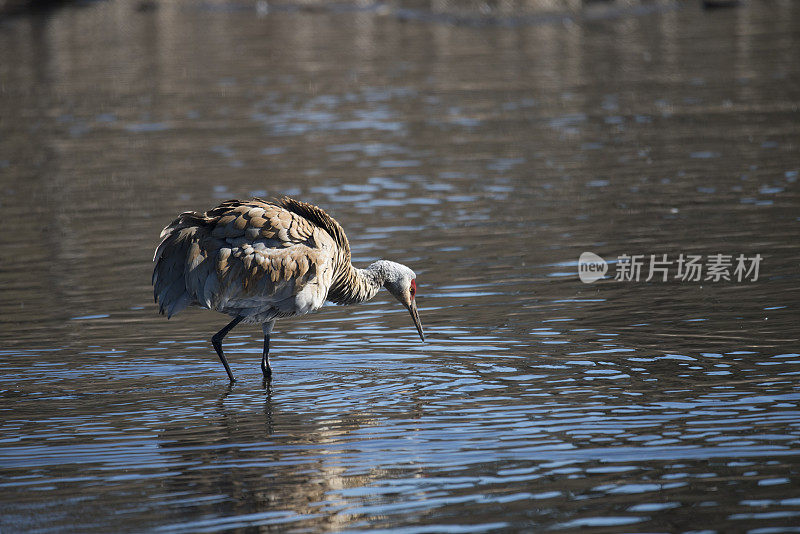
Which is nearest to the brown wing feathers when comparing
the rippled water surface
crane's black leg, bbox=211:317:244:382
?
crane's black leg, bbox=211:317:244:382

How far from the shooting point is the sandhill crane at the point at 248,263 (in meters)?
10.3

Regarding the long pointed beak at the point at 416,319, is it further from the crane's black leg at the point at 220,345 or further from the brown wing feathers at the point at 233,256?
the crane's black leg at the point at 220,345

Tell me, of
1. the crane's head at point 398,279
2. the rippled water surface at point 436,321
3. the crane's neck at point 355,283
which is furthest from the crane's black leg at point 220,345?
the crane's head at point 398,279

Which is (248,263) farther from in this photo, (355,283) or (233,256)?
(355,283)

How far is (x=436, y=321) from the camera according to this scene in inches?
479

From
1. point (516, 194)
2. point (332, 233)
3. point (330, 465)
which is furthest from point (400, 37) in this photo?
point (330, 465)

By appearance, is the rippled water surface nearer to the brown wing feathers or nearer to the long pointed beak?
the long pointed beak

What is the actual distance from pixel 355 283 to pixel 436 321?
1.24 metres

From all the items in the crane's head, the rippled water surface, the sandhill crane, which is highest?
the sandhill crane

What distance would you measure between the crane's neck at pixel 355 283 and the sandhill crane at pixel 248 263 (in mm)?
212

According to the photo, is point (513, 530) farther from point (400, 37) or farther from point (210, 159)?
point (400, 37)

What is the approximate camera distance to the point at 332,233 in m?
10.9

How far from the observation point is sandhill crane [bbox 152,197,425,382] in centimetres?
1027

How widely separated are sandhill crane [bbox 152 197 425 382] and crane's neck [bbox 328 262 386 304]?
212 millimetres
